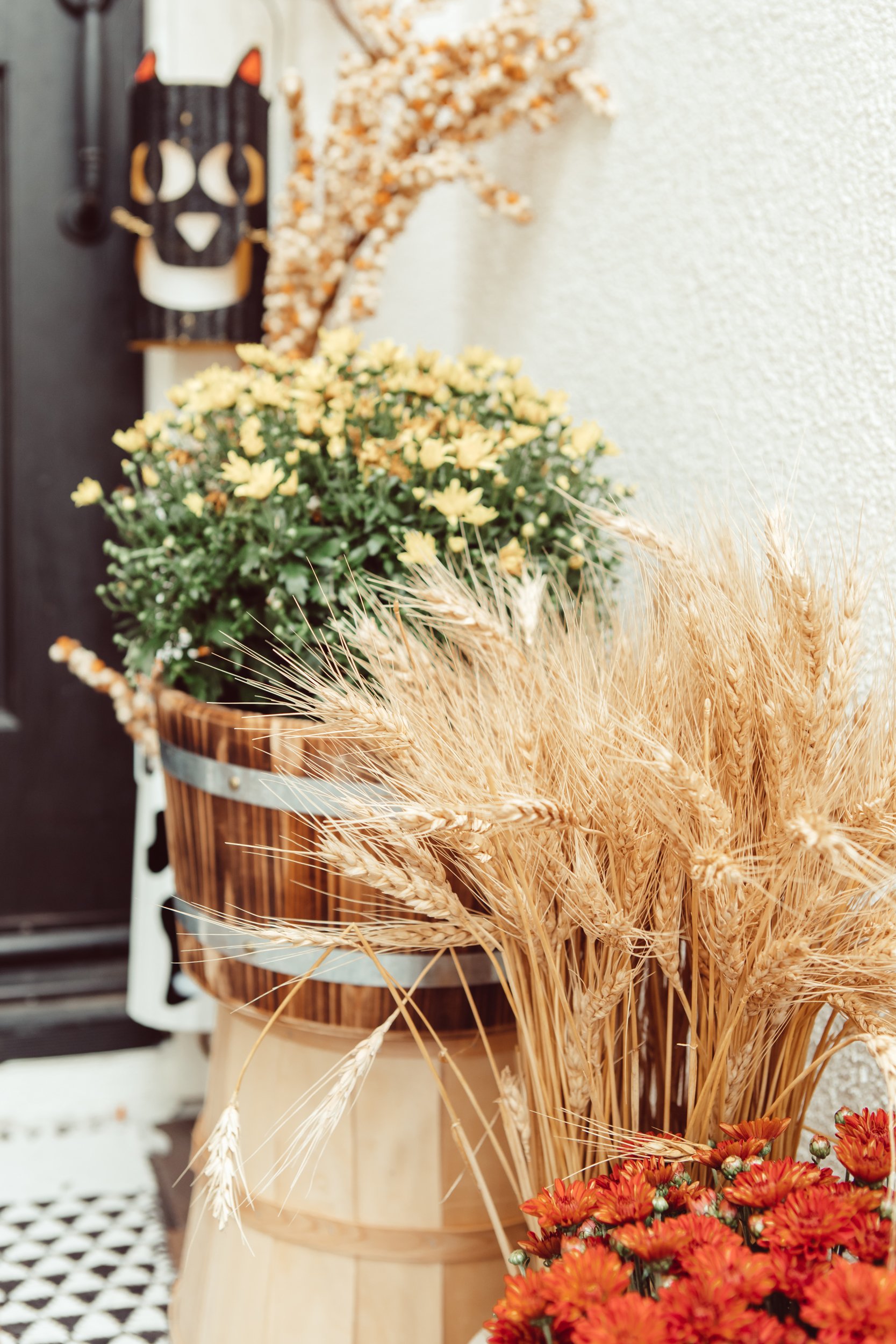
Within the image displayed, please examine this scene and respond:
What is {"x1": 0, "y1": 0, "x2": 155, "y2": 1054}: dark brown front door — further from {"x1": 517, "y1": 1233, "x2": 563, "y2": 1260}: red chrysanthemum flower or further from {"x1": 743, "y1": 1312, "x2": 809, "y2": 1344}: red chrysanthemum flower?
{"x1": 743, "y1": 1312, "x2": 809, "y2": 1344}: red chrysanthemum flower

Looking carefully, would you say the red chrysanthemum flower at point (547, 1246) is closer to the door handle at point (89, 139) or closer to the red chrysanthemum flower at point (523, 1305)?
the red chrysanthemum flower at point (523, 1305)

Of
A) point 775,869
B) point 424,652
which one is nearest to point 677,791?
point 775,869

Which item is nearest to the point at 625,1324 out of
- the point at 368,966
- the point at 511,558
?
the point at 368,966

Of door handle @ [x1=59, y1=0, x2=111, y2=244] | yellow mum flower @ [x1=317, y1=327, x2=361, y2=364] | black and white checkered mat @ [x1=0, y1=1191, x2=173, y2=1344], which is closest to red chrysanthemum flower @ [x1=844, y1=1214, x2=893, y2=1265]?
yellow mum flower @ [x1=317, y1=327, x2=361, y2=364]

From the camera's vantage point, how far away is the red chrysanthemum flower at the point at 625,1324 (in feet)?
1.42

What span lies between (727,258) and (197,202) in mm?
768

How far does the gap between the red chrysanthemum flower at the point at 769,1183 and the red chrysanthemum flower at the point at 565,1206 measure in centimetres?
7

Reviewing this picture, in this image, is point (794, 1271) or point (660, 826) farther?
point (660, 826)

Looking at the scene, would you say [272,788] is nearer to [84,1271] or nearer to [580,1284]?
[580,1284]

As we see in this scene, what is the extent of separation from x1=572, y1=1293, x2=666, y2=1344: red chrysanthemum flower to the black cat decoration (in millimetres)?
1329

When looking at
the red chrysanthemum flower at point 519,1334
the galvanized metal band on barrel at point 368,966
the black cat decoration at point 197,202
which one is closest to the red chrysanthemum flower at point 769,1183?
the red chrysanthemum flower at point 519,1334

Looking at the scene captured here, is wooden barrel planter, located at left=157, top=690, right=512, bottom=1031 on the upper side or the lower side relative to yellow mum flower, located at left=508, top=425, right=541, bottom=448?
lower

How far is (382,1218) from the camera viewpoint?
32.5 inches

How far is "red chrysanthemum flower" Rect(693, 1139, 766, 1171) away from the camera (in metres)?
0.57
